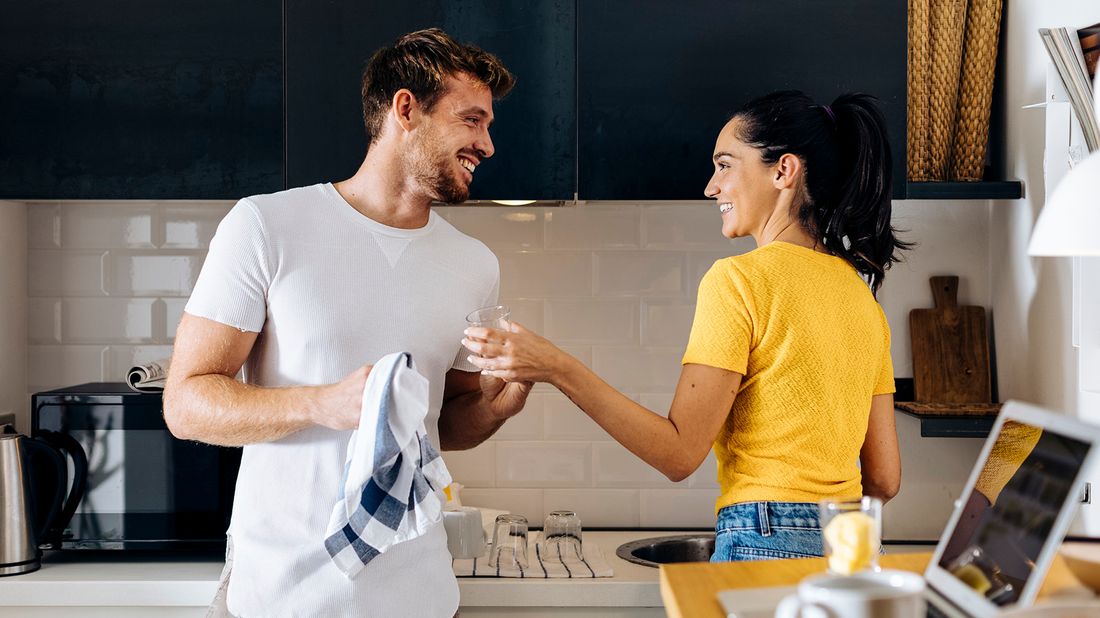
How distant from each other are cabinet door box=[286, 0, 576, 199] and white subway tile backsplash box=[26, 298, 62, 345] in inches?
32.5

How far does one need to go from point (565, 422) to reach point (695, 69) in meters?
0.93

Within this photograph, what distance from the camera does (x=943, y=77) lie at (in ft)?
7.64

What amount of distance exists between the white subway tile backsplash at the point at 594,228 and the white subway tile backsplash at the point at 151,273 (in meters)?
0.89

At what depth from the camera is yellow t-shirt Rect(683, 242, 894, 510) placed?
4.90ft

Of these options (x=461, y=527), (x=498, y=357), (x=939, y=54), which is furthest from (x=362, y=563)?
(x=939, y=54)

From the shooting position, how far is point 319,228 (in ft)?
5.62

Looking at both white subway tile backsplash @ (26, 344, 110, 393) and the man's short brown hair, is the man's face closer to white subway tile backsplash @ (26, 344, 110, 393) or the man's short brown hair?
the man's short brown hair

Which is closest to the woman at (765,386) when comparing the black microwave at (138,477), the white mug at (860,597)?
the white mug at (860,597)

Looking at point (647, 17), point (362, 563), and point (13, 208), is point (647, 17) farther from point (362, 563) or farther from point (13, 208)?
point (13, 208)

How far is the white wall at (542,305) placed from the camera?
2.56m

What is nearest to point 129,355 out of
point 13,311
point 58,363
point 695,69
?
point 58,363

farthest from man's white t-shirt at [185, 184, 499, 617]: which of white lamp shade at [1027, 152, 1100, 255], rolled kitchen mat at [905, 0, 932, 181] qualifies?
rolled kitchen mat at [905, 0, 932, 181]

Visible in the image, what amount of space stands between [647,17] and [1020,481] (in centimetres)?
149

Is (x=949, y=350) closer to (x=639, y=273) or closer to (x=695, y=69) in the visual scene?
(x=639, y=273)
